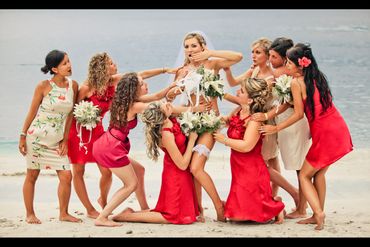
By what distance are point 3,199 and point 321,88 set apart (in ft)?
14.3

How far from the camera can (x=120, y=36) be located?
2612 centimetres

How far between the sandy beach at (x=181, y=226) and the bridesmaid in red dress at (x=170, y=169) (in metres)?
0.11

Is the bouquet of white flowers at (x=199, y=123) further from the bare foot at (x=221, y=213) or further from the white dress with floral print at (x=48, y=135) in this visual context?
the white dress with floral print at (x=48, y=135)

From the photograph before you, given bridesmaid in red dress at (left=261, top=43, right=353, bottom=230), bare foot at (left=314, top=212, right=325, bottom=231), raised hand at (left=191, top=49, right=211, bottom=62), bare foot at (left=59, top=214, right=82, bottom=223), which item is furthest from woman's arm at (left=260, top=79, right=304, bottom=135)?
bare foot at (left=59, top=214, right=82, bottom=223)

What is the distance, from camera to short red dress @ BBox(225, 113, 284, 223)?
754cm


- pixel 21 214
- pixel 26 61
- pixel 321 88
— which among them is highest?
pixel 26 61

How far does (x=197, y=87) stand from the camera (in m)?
7.74

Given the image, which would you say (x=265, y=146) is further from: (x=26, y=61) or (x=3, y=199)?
(x=26, y=61)

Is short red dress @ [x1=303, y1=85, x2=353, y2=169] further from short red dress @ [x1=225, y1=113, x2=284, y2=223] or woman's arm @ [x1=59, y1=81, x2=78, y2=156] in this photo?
woman's arm @ [x1=59, y1=81, x2=78, y2=156]

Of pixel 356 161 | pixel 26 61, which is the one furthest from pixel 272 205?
pixel 26 61

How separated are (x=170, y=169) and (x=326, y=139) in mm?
Answer: 1523

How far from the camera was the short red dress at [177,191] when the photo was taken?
24.9ft

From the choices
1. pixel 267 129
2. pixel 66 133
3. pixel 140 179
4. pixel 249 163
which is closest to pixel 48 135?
pixel 66 133

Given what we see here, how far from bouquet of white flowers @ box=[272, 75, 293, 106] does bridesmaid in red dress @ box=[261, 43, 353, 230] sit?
6cm
